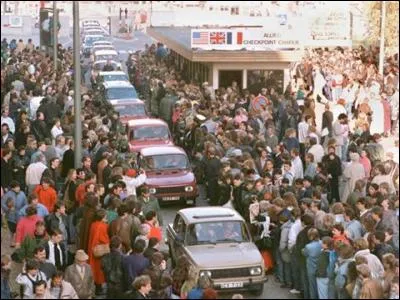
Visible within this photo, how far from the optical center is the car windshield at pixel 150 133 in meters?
26.2

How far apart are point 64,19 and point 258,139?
175ft

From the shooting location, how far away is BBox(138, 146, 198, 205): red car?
22219 mm

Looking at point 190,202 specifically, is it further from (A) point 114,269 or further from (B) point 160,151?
(A) point 114,269

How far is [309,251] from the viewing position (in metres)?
14.5

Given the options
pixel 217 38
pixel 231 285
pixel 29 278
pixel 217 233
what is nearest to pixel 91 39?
pixel 217 38

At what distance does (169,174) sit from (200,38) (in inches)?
585

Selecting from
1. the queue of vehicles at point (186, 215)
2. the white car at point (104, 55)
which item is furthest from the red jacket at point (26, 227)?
the white car at point (104, 55)

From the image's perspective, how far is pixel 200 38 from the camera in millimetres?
36656

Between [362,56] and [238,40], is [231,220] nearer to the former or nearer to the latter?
[238,40]

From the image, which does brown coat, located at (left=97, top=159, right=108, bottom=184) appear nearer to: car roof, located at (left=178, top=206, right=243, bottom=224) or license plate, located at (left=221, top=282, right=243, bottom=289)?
car roof, located at (left=178, top=206, right=243, bottom=224)

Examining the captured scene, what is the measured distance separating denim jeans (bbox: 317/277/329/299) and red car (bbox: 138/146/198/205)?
309 inches

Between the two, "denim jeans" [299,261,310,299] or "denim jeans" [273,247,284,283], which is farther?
"denim jeans" [273,247,284,283]

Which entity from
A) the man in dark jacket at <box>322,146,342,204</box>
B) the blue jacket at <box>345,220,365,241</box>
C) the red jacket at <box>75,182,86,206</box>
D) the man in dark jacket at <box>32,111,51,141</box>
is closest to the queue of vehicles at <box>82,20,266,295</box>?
the blue jacket at <box>345,220,365,241</box>

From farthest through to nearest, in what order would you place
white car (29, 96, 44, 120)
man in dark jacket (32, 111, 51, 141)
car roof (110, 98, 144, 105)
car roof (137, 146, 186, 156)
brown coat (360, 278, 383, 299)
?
car roof (110, 98, 144, 105), white car (29, 96, 44, 120), man in dark jacket (32, 111, 51, 141), car roof (137, 146, 186, 156), brown coat (360, 278, 383, 299)
